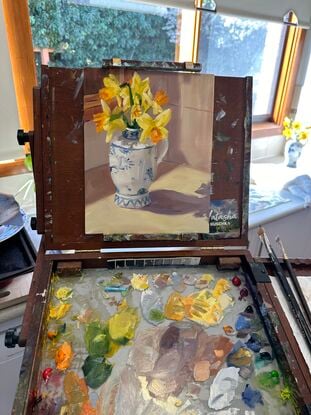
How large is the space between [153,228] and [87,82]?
0.92ft

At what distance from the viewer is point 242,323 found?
1.78 feet

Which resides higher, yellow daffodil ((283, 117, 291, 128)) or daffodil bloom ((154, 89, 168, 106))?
daffodil bloom ((154, 89, 168, 106))

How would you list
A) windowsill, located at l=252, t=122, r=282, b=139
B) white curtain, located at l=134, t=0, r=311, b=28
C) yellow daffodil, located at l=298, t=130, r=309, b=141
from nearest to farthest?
white curtain, located at l=134, t=0, r=311, b=28, yellow daffodil, located at l=298, t=130, r=309, b=141, windowsill, located at l=252, t=122, r=282, b=139

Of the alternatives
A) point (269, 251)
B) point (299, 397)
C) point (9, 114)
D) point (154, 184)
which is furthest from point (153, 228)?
point (9, 114)

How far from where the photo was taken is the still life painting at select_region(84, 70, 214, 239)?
60cm

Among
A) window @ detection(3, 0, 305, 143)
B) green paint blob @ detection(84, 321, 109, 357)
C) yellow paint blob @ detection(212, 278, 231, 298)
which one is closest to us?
green paint blob @ detection(84, 321, 109, 357)

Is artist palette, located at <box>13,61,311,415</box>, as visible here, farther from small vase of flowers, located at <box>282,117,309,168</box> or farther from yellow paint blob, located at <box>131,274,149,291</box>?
small vase of flowers, located at <box>282,117,309,168</box>

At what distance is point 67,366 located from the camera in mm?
464

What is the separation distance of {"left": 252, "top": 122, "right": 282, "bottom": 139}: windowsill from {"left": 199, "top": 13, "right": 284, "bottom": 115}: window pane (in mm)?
70

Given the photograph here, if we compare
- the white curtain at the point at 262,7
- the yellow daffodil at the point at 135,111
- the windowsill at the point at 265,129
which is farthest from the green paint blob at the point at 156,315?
the windowsill at the point at 265,129

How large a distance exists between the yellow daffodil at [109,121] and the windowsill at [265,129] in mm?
1265

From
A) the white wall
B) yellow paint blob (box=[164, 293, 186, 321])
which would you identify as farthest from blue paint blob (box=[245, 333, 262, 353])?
the white wall

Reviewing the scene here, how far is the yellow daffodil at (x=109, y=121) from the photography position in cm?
59

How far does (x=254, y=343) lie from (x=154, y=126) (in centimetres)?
39
